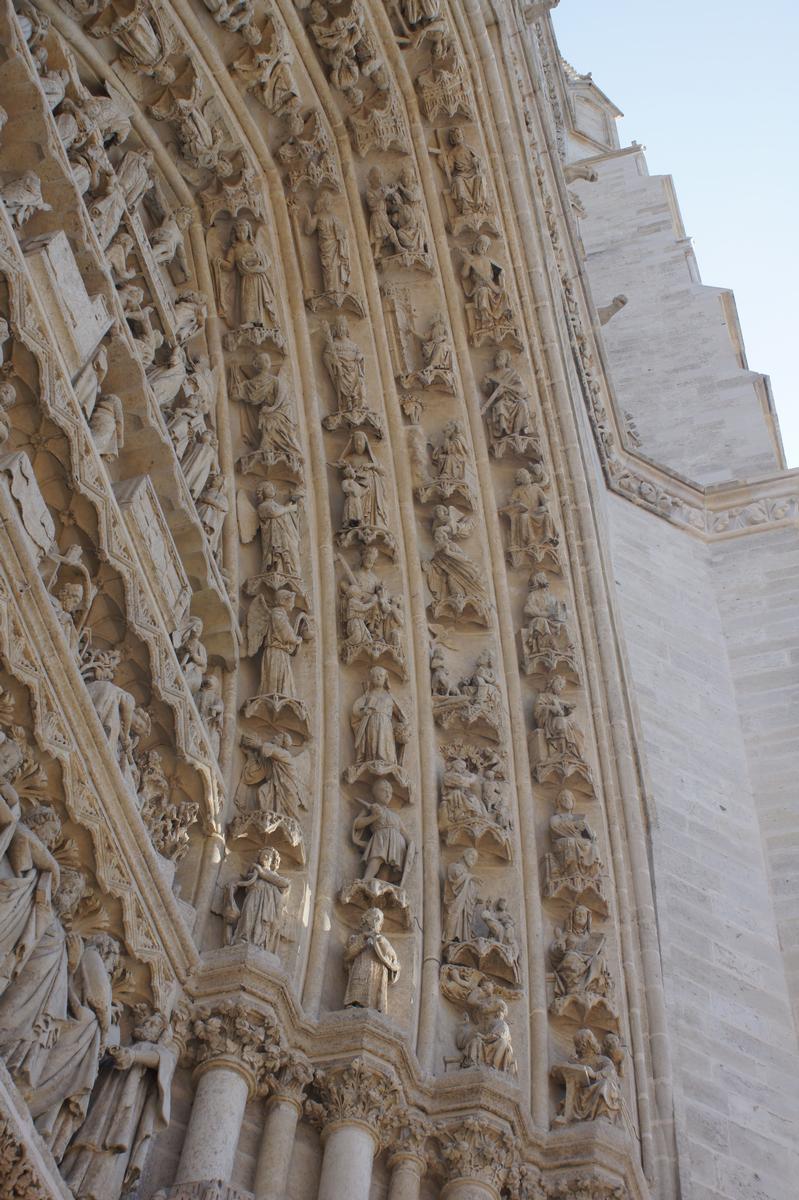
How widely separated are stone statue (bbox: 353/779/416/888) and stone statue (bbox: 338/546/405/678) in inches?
26.9

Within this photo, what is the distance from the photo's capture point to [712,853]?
25.7 feet

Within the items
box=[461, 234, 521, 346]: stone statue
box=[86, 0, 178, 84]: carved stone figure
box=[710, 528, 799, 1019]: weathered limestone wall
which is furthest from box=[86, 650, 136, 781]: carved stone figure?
box=[710, 528, 799, 1019]: weathered limestone wall

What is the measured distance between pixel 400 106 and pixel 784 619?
12.6 feet

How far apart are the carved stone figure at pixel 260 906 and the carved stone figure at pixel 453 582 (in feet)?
6.22

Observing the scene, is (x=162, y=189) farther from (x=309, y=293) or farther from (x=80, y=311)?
(x=80, y=311)

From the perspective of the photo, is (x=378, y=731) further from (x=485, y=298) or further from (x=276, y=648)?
(x=485, y=298)

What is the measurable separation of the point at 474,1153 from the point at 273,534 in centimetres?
267

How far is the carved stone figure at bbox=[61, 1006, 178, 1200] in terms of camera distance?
4125mm

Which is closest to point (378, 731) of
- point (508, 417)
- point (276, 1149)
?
point (276, 1149)

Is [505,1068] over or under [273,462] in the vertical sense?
under

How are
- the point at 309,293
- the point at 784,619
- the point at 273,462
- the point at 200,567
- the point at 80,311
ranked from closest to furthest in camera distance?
the point at 80,311 → the point at 200,567 → the point at 273,462 → the point at 309,293 → the point at 784,619

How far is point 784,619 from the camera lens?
980 cm

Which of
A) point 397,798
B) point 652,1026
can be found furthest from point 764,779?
point 397,798

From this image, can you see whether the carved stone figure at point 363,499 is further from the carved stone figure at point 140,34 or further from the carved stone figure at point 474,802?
the carved stone figure at point 140,34
